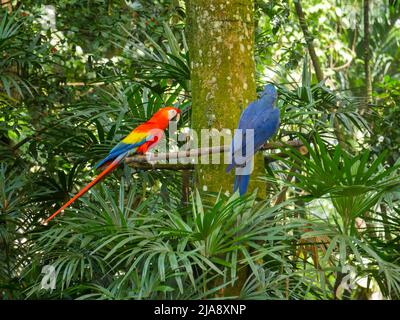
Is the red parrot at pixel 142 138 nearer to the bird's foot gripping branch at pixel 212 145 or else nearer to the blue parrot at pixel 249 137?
the bird's foot gripping branch at pixel 212 145

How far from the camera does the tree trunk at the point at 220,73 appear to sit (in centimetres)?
324

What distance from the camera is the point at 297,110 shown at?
3.78 m

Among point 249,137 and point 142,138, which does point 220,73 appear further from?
point 142,138

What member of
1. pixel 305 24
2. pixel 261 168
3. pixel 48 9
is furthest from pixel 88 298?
pixel 305 24

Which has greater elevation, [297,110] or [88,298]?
[297,110]

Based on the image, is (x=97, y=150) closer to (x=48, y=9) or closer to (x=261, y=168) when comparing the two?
(x=261, y=168)

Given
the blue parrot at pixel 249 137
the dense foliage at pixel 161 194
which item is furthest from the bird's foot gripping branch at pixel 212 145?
the dense foliage at pixel 161 194

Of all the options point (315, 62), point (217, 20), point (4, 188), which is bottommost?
point (4, 188)

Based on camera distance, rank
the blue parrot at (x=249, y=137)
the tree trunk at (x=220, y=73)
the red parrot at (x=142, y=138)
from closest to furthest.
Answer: the blue parrot at (x=249, y=137) < the tree trunk at (x=220, y=73) < the red parrot at (x=142, y=138)

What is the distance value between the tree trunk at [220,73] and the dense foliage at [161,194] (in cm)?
16

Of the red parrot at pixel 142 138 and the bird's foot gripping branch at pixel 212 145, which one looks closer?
the bird's foot gripping branch at pixel 212 145

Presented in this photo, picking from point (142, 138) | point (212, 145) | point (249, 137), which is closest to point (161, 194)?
point (142, 138)

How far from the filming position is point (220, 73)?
3266 millimetres
